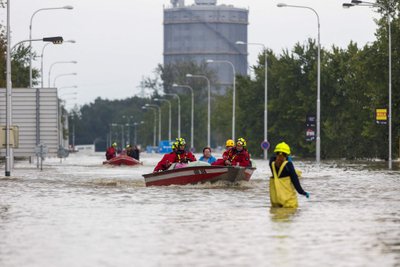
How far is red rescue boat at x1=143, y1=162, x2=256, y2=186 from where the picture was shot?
3472cm

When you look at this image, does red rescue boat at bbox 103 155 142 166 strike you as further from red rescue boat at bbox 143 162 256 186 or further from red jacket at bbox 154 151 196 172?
red rescue boat at bbox 143 162 256 186

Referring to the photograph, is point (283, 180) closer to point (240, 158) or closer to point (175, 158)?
point (240, 158)

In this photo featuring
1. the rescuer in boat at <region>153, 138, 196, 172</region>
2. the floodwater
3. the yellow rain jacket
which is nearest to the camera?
the floodwater

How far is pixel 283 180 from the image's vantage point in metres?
24.6

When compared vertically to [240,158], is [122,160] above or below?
below

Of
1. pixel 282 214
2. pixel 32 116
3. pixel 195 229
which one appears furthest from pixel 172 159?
pixel 32 116

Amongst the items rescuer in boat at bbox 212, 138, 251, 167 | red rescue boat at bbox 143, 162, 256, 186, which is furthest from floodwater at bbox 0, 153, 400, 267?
rescuer in boat at bbox 212, 138, 251, 167

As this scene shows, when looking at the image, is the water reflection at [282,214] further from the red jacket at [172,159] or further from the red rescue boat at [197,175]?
the red jacket at [172,159]

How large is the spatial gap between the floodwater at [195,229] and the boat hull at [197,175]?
1.56m

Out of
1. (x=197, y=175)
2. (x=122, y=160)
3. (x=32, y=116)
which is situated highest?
(x=32, y=116)

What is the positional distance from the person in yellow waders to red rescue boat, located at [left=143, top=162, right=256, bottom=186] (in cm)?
966

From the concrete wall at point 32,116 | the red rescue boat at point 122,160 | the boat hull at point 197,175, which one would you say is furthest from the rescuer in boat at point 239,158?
the red rescue boat at point 122,160

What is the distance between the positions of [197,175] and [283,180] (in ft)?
34.2

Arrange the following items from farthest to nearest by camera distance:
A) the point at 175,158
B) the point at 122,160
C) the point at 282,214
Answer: the point at 122,160, the point at 175,158, the point at 282,214
